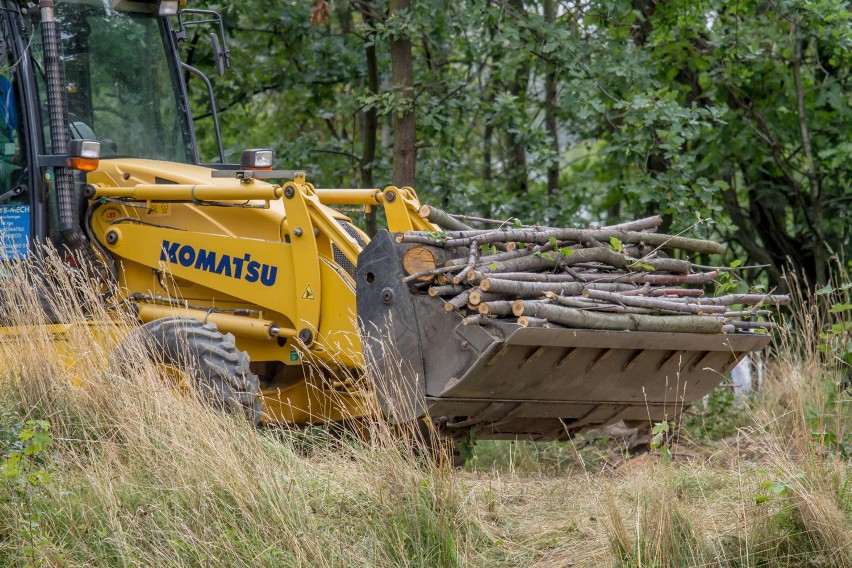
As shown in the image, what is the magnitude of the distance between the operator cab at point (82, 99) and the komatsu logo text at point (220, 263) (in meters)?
0.73

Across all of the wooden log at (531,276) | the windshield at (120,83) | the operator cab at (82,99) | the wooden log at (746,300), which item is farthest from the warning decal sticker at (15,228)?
the wooden log at (746,300)

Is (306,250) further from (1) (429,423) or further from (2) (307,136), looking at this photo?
(2) (307,136)

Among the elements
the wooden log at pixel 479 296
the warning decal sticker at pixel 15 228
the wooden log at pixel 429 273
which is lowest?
the wooden log at pixel 479 296

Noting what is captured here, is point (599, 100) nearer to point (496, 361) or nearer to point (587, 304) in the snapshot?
point (587, 304)

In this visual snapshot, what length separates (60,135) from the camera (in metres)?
7.45

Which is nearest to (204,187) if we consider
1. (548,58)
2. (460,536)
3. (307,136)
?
(460,536)

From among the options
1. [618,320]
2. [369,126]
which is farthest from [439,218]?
[369,126]

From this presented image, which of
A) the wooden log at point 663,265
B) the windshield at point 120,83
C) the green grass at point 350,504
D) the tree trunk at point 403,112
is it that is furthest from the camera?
the tree trunk at point 403,112

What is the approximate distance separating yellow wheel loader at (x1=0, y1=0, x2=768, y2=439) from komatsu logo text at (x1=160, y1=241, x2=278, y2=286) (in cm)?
1

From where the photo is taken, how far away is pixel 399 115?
11.0 meters

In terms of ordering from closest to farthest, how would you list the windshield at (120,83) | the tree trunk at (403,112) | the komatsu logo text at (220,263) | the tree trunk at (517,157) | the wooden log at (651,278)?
the wooden log at (651,278)
the komatsu logo text at (220,263)
the windshield at (120,83)
the tree trunk at (403,112)
the tree trunk at (517,157)

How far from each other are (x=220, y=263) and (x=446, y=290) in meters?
1.93

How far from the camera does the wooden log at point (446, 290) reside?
19.6 feet

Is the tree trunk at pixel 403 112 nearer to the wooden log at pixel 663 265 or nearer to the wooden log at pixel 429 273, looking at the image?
the wooden log at pixel 663 265
